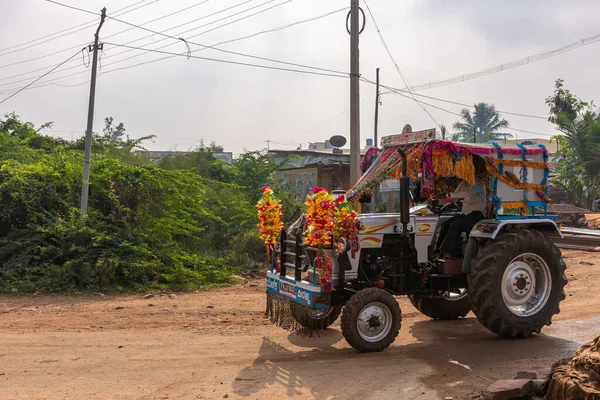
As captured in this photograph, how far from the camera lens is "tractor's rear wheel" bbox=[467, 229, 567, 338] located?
7848 mm

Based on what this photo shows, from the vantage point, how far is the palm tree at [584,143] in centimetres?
2533

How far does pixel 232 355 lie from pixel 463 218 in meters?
3.67

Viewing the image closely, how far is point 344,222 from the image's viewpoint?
7.21 meters

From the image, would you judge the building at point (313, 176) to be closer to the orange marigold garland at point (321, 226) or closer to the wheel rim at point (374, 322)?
the wheel rim at point (374, 322)

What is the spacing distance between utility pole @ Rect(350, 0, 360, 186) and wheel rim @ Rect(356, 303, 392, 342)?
691 cm

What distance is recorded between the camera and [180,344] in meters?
7.93

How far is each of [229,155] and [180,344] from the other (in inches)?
1621

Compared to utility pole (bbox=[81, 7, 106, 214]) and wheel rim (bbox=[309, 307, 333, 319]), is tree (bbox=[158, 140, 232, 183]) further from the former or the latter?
wheel rim (bbox=[309, 307, 333, 319])

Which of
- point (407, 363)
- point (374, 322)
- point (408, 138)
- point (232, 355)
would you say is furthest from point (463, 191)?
point (232, 355)

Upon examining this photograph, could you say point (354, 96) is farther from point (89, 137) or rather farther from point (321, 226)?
point (321, 226)

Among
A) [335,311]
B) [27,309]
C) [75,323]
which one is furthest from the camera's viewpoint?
[27,309]

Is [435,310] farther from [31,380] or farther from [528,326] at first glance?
[31,380]

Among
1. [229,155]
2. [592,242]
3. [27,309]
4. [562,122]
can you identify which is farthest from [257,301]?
[229,155]

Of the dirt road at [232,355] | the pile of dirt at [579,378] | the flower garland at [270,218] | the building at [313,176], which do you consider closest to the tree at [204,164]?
the building at [313,176]
